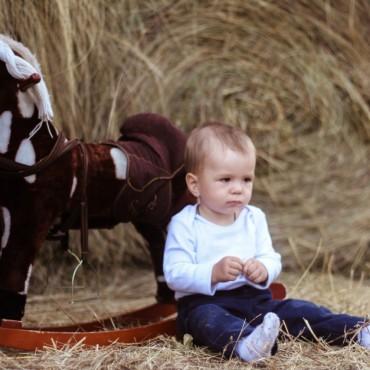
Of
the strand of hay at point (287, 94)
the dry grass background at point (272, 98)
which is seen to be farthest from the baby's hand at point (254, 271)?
the strand of hay at point (287, 94)

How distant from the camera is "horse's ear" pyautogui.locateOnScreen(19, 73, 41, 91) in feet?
5.51

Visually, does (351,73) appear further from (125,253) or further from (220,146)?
(220,146)

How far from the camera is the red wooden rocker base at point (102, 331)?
171cm

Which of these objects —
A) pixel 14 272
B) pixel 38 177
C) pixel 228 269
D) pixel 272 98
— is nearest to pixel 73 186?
pixel 38 177

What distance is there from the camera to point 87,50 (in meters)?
2.23

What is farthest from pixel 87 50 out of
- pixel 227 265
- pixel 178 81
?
pixel 227 265

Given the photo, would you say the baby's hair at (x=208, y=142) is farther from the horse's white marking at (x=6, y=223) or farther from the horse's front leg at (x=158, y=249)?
the horse's white marking at (x=6, y=223)

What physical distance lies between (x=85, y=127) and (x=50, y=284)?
0.42 meters

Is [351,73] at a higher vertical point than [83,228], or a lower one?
higher

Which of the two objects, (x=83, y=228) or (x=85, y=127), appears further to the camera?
(x=85, y=127)

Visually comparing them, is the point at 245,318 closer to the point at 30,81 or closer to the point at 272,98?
the point at 30,81

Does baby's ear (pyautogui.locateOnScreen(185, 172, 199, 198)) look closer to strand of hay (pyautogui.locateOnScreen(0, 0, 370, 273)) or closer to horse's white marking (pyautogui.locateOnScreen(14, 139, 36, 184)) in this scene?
horse's white marking (pyautogui.locateOnScreen(14, 139, 36, 184))

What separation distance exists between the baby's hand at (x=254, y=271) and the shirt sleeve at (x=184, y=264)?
0.07 m

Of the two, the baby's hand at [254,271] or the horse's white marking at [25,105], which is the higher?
the horse's white marking at [25,105]
